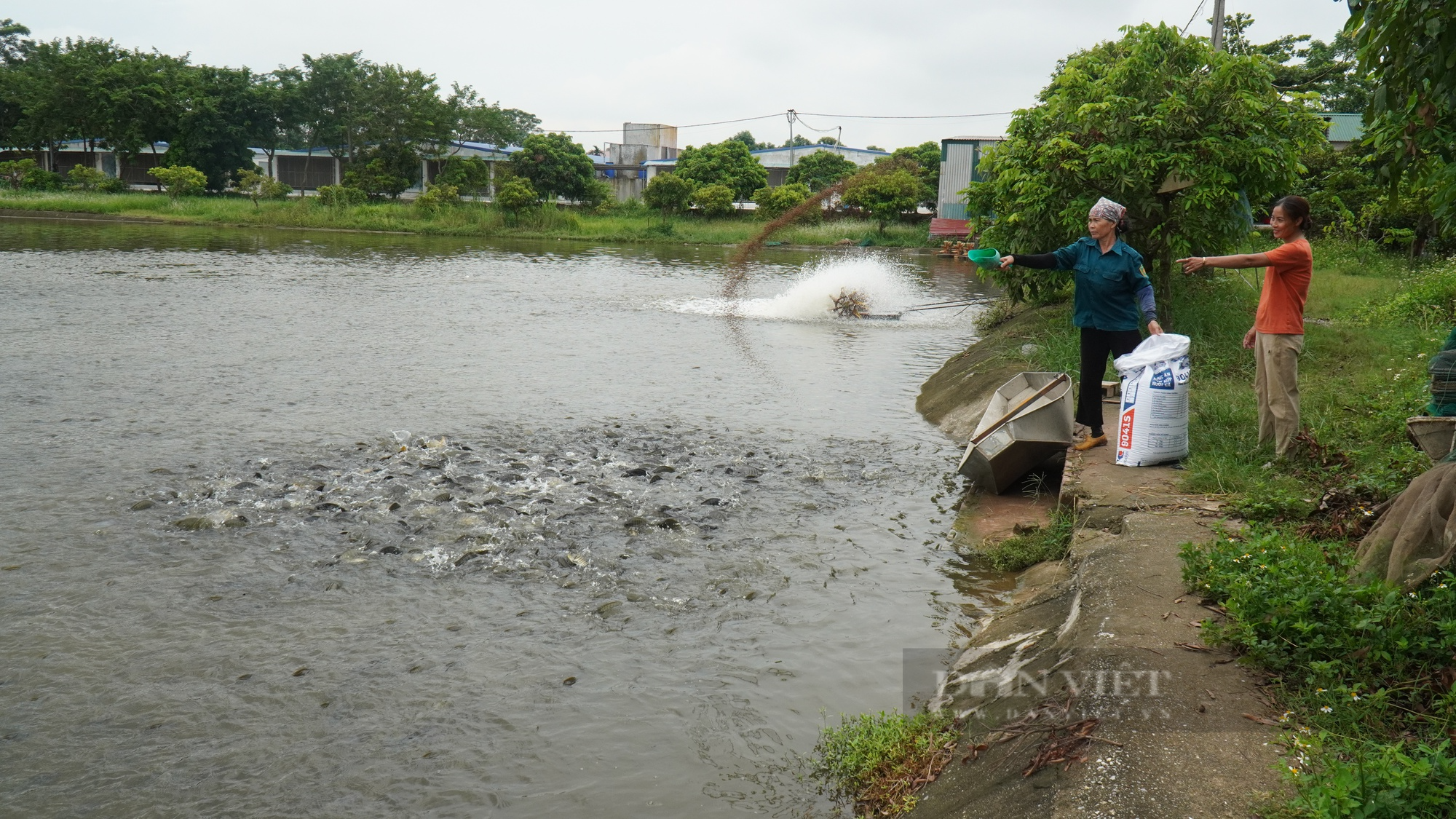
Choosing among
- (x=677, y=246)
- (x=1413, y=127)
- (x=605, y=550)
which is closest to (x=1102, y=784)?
(x=1413, y=127)

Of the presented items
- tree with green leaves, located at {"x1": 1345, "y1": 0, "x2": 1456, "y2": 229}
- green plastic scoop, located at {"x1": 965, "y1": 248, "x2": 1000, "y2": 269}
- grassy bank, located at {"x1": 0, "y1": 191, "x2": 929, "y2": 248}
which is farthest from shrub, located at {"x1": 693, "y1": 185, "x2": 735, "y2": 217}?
tree with green leaves, located at {"x1": 1345, "y1": 0, "x2": 1456, "y2": 229}

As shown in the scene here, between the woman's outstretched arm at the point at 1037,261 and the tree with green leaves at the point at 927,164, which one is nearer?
the woman's outstretched arm at the point at 1037,261

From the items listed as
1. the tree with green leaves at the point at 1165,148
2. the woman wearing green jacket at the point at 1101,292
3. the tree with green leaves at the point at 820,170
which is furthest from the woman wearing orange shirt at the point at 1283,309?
the tree with green leaves at the point at 820,170

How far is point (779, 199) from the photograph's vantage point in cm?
5056

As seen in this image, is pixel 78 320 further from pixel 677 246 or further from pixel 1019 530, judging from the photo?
pixel 677 246

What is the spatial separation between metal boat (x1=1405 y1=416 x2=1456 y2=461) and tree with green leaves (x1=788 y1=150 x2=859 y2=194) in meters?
54.1

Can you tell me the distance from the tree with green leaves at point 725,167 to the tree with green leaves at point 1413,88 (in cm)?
5168

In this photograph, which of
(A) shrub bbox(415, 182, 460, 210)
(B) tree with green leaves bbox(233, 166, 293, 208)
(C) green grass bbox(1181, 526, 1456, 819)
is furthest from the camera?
(B) tree with green leaves bbox(233, 166, 293, 208)

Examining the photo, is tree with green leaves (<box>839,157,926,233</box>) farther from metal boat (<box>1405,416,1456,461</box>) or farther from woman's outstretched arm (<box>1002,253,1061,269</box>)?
metal boat (<box>1405,416,1456,461</box>)

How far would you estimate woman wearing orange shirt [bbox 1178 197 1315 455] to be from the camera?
659 centimetres

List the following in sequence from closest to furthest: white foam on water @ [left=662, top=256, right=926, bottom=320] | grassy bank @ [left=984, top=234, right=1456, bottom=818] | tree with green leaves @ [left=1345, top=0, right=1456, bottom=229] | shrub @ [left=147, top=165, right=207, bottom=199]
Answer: grassy bank @ [left=984, top=234, right=1456, bottom=818] → tree with green leaves @ [left=1345, top=0, right=1456, bottom=229] → white foam on water @ [left=662, top=256, right=926, bottom=320] → shrub @ [left=147, top=165, right=207, bottom=199]

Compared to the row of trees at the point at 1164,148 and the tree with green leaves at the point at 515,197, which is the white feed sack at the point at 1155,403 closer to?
the row of trees at the point at 1164,148

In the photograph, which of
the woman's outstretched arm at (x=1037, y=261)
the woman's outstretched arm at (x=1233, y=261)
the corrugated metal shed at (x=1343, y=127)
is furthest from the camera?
the corrugated metal shed at (x=1343, y=127)

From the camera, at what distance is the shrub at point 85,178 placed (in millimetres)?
54062
